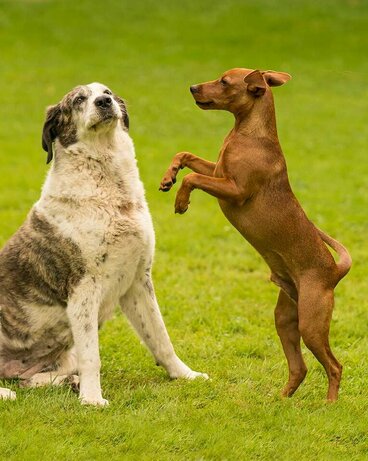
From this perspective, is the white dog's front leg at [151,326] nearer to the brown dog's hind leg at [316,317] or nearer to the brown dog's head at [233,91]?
the brown dog's hind leg at [316,317]

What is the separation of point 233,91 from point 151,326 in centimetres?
192

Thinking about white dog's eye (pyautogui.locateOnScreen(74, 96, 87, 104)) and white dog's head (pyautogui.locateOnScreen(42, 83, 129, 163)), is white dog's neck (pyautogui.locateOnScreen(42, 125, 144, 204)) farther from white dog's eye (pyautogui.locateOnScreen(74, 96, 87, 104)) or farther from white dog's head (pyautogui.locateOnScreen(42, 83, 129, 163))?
white dog's eye (pyautogui.locateOnScreen(74, 96, 87, 104))

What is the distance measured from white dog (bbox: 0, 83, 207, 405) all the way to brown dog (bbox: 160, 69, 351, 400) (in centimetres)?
60

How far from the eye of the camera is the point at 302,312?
5961mm

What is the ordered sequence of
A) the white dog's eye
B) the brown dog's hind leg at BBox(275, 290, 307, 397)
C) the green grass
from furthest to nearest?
1. the white dog's eye
2. the brown dog's hind leg at BBox(275, 290, 307, 397)
3. the green grass

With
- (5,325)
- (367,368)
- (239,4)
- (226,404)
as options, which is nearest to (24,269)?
(5,325)

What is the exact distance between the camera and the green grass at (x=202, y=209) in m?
5.73

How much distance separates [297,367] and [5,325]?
2.08 metres

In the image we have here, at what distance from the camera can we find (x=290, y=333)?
6.34m

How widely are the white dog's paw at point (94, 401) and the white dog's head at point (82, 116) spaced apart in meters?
1.68

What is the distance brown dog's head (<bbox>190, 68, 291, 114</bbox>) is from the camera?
6.09 meters

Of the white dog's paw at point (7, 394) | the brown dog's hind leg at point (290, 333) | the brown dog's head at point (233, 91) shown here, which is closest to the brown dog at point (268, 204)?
the brown dog's head at point (233, 91)

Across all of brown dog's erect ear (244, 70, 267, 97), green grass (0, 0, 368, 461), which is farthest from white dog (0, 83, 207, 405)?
brown dog's erect ear (244, 70, 267, 97)

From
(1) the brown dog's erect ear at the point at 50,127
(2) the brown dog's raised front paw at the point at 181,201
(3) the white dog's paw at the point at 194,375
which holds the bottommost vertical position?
(3) the white dog's paw at the point at 194,375
